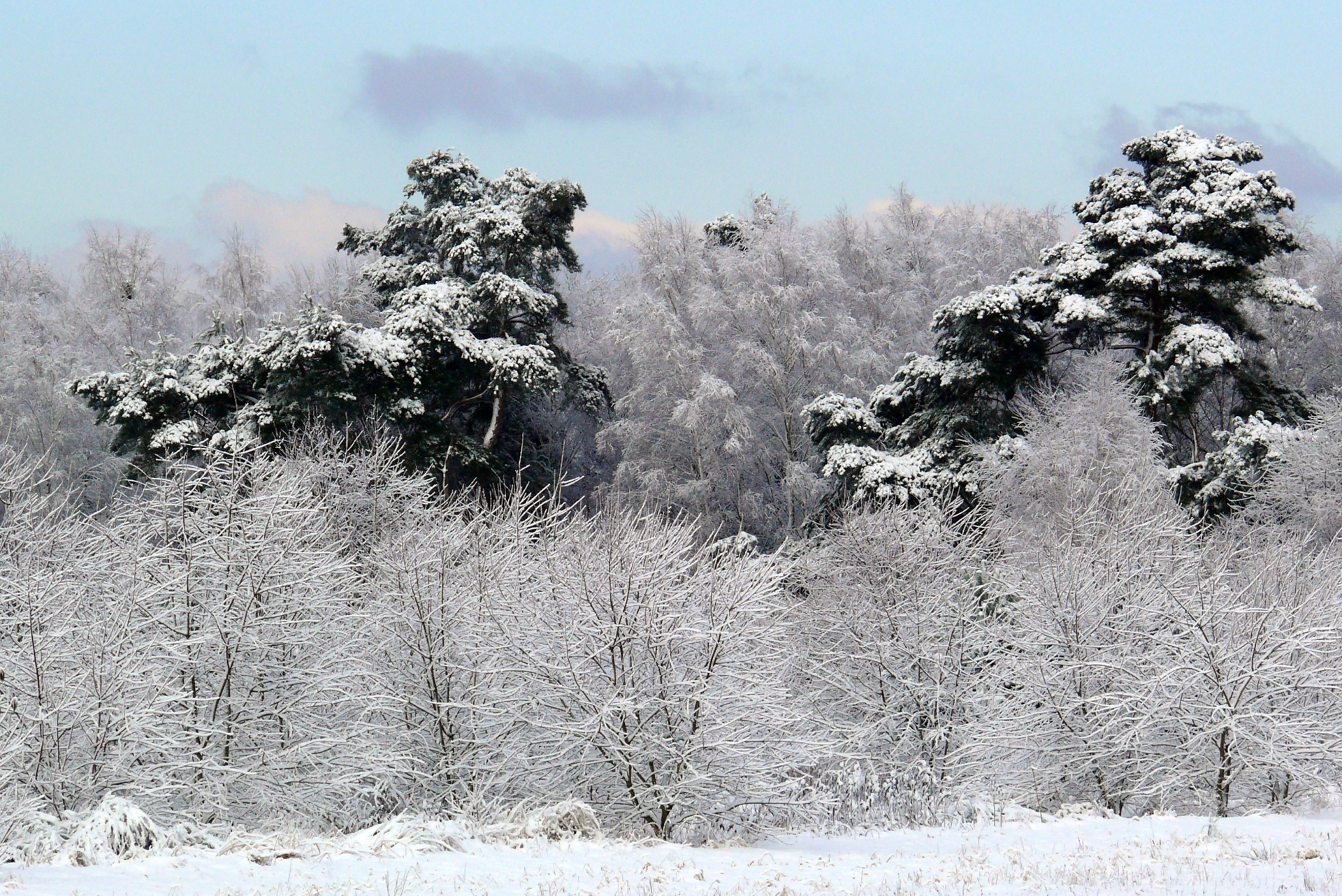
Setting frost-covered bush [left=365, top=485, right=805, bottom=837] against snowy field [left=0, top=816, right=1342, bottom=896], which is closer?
snowy field [left=0, top=816, right=1342, bottom=896]

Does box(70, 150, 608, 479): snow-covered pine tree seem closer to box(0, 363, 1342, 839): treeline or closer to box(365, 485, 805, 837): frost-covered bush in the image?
box(0, 363, 1342, 839): treeline

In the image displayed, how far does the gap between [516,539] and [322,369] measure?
13.9 m

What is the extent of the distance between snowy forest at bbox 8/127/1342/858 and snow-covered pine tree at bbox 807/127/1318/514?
0.39 ft

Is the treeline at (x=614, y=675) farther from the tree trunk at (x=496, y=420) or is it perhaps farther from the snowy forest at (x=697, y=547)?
the tree trunk at (x=496, y=420)

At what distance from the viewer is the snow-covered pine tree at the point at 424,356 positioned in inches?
1029

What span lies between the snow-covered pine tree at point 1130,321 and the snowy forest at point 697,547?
0.12 m

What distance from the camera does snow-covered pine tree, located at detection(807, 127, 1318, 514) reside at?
89.4 ft

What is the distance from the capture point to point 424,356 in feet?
94.3

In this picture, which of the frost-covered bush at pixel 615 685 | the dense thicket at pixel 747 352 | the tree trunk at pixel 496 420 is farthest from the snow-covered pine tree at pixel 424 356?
the frost-covered bush at pixel 615 685

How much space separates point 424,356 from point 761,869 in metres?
22.4

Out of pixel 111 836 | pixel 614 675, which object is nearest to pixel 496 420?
pixel 614 675

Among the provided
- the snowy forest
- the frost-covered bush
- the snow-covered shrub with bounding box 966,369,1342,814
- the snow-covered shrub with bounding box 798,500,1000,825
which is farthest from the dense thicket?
the frost-covered bush

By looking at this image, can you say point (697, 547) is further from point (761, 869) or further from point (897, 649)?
point (761, 869)

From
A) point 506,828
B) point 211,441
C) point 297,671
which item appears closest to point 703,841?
point 506,828
